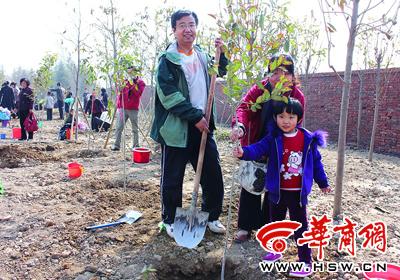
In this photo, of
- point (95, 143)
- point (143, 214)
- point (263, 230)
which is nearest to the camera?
point (263, 230)

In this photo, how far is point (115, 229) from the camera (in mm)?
3020

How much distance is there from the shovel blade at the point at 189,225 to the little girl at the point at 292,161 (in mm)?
591

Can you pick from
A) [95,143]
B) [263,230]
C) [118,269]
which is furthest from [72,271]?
[95,143]

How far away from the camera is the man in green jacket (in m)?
2.52

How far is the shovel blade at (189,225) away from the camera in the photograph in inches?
101

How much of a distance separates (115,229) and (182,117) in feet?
4.16

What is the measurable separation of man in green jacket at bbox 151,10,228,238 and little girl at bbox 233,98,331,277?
0.50m

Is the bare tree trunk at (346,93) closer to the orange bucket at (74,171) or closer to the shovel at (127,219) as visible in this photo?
the shovel at (127,219)

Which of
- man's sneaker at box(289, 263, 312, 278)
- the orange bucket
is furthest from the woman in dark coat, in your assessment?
man's sneaker at box(289, 263, 312, 278)

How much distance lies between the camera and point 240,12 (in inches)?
78.1

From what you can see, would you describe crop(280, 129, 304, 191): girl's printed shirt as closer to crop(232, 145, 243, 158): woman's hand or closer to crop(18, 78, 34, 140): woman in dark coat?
crop(232, 145, 243, 158): woman's hand

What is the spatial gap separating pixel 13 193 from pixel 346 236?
142 inches

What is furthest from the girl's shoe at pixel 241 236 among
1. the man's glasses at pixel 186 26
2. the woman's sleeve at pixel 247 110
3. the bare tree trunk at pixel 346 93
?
the man's glasses at pixel 186 26

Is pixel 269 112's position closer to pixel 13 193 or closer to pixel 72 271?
pixel 72 271
